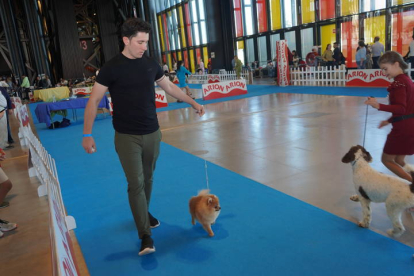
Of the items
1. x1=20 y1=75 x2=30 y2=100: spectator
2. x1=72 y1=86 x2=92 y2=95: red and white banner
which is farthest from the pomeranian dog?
x1=20 y1=75 x2=30 y2=100: spectator

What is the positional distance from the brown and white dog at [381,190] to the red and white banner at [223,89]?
11.6 metres

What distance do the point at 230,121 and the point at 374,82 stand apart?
738 centimetres

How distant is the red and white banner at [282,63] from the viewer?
53.3ft

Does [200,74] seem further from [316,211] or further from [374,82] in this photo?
[316,211]

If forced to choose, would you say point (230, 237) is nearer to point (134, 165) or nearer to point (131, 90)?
point (134, 165)

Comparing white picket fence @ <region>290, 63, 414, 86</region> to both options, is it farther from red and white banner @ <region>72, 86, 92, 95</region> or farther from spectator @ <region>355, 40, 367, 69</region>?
red and white banner @ <region>72, 86, 92, 95</region>

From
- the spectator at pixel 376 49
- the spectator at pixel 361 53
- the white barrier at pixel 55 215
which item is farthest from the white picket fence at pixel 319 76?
the white barrier at pixel 55 215

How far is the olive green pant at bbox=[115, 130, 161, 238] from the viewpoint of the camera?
286 cm

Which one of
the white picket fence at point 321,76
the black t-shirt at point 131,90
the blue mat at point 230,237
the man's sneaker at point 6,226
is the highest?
the black t-shirt at point 131,90

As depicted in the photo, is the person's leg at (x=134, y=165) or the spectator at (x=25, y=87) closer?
the person's leg at (x=134, y=165)

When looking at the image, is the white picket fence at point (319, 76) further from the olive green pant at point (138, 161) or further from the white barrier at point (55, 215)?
the olive green pant at point (138, 161)

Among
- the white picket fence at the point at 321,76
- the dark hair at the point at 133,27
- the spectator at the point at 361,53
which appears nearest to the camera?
the dark hair at the point at 133,27

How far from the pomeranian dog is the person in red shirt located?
1715mm

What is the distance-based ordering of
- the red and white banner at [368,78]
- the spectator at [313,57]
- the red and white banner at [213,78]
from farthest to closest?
the red and white banner at [213,78] < the spectator at [313,57] < the red and white banner at [368,78]
